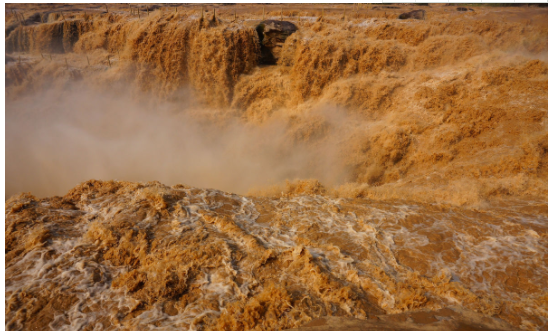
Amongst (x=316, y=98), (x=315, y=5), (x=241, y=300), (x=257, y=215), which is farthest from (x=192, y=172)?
(x=315, y=5)

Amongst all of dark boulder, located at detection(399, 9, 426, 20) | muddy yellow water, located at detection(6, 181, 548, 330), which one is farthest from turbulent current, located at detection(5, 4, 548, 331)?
dark boulder, located at detection(399, 9, 426, 20)

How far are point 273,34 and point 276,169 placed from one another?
4369 mm

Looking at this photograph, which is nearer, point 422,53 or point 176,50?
point 422,53

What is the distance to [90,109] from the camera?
945 cm

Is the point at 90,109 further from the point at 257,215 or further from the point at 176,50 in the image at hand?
the point at 257,215

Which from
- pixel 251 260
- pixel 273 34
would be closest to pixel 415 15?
pixel 273 34

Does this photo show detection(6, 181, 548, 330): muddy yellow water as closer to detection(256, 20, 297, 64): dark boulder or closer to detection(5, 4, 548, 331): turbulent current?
detection(5, 4, 548, 331): turbulent current

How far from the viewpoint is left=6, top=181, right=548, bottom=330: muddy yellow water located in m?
3.42

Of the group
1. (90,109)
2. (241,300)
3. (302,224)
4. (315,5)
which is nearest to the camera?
(241,300)

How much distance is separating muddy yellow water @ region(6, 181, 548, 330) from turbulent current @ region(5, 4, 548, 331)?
29mm

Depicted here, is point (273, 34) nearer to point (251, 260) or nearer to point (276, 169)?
point (276, 169)

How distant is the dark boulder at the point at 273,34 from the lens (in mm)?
9805

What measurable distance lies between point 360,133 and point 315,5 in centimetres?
694

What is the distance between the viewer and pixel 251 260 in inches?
167
